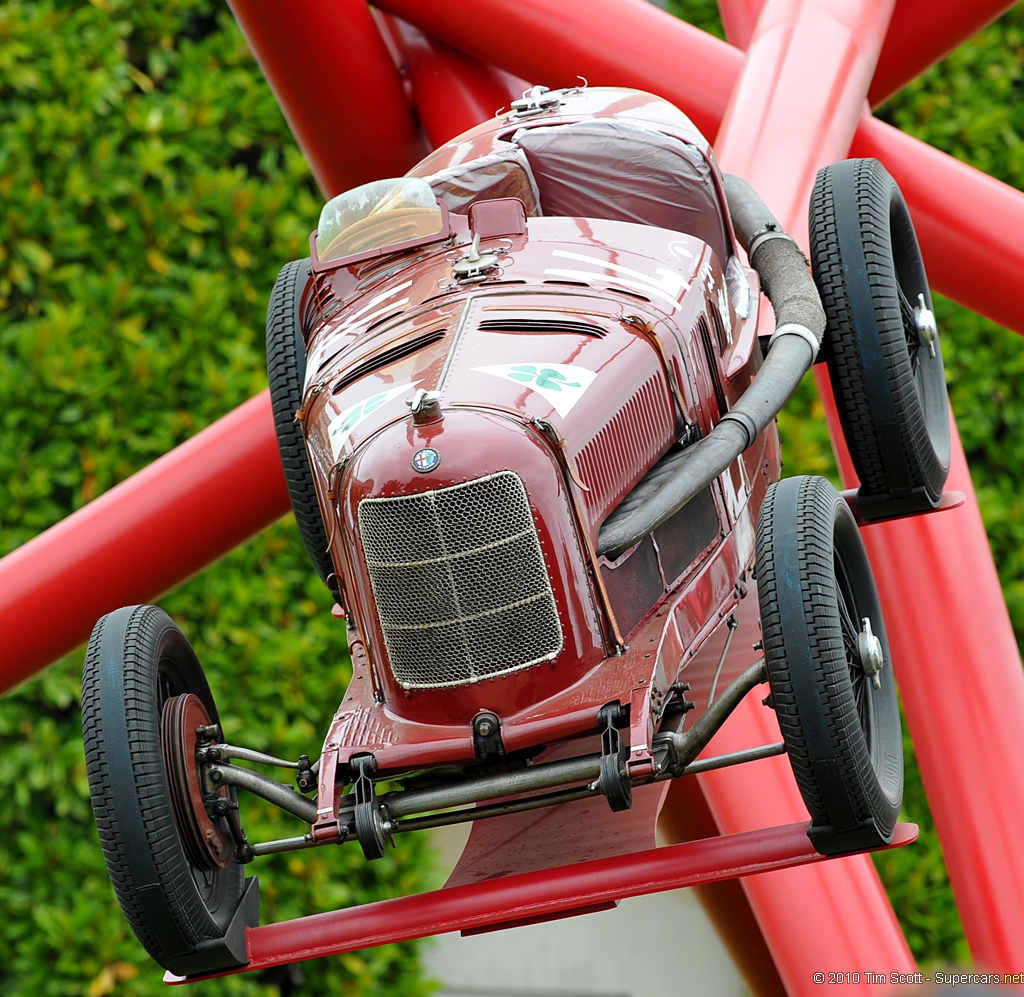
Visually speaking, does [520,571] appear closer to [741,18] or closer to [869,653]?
[869,653]

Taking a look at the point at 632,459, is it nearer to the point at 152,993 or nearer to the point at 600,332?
the point at 600,332

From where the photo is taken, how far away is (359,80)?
5883mm

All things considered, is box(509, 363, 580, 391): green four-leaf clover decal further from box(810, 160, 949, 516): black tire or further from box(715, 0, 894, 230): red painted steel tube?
box(715, 0, 894, 230): red painted steel tube

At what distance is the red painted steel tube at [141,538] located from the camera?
198 inches

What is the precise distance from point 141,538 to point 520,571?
2.41 m

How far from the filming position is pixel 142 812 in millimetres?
3129

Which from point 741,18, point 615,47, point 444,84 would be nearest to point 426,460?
point 615,47

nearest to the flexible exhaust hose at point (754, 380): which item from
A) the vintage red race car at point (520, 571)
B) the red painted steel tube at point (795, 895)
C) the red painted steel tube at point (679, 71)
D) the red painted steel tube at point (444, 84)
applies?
the vintage red race car at point (520, 571)

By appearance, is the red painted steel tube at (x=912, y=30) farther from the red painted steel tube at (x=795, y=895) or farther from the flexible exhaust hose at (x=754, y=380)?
the red painted steel tube at (x=795, y=895)

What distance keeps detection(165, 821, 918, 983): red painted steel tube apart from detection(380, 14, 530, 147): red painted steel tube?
11.5 ft

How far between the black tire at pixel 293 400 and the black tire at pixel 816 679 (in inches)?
57.5

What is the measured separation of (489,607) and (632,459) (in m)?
0.50

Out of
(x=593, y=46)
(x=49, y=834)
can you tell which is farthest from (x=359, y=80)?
(x=49, y=834)

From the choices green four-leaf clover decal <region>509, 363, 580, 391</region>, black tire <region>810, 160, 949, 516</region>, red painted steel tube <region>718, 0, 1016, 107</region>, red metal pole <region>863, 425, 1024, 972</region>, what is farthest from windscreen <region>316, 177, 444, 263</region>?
red painted steel tube <region>718, 0, 1016, 107</region>
